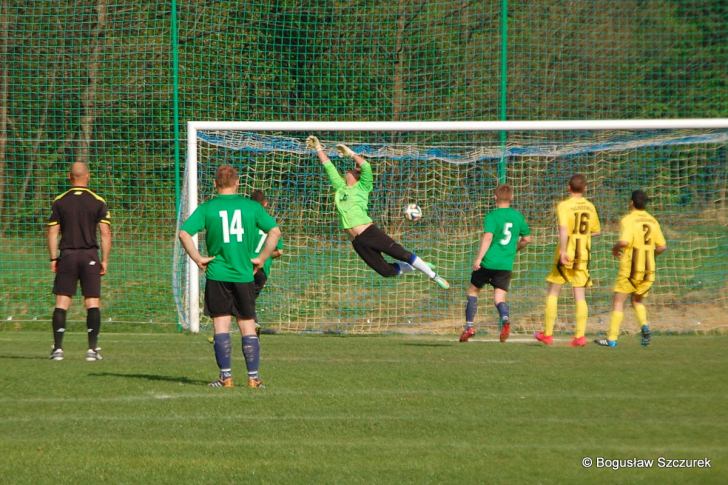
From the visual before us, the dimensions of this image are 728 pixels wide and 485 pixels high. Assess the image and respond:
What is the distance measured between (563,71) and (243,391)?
1491 cm

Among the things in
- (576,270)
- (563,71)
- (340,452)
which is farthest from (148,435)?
Answer: (563,71)

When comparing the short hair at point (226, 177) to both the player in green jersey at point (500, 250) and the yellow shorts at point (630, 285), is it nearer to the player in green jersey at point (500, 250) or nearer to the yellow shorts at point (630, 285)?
the player in green jersey at point (500, 250)

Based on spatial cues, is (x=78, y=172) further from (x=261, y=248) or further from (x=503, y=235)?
(x=503, y=235)

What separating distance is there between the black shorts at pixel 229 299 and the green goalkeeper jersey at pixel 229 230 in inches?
2.1

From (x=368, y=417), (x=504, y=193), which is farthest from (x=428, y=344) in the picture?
(x=368, y=417)

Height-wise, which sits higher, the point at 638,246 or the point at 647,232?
the point at 647,232

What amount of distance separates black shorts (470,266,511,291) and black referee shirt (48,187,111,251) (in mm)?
4541

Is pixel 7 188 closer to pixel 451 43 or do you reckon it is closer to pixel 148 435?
pixel 451 43

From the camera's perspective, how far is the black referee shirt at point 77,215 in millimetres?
11367

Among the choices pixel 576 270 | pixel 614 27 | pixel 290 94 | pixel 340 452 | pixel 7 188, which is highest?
pixel 614 27

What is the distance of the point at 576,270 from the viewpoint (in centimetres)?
1264

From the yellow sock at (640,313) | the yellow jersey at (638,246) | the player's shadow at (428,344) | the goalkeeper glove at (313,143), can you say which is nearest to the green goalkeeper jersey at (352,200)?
the goalkeeper glove at (313,143)

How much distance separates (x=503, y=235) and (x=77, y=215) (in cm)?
494

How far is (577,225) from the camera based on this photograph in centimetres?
1256
